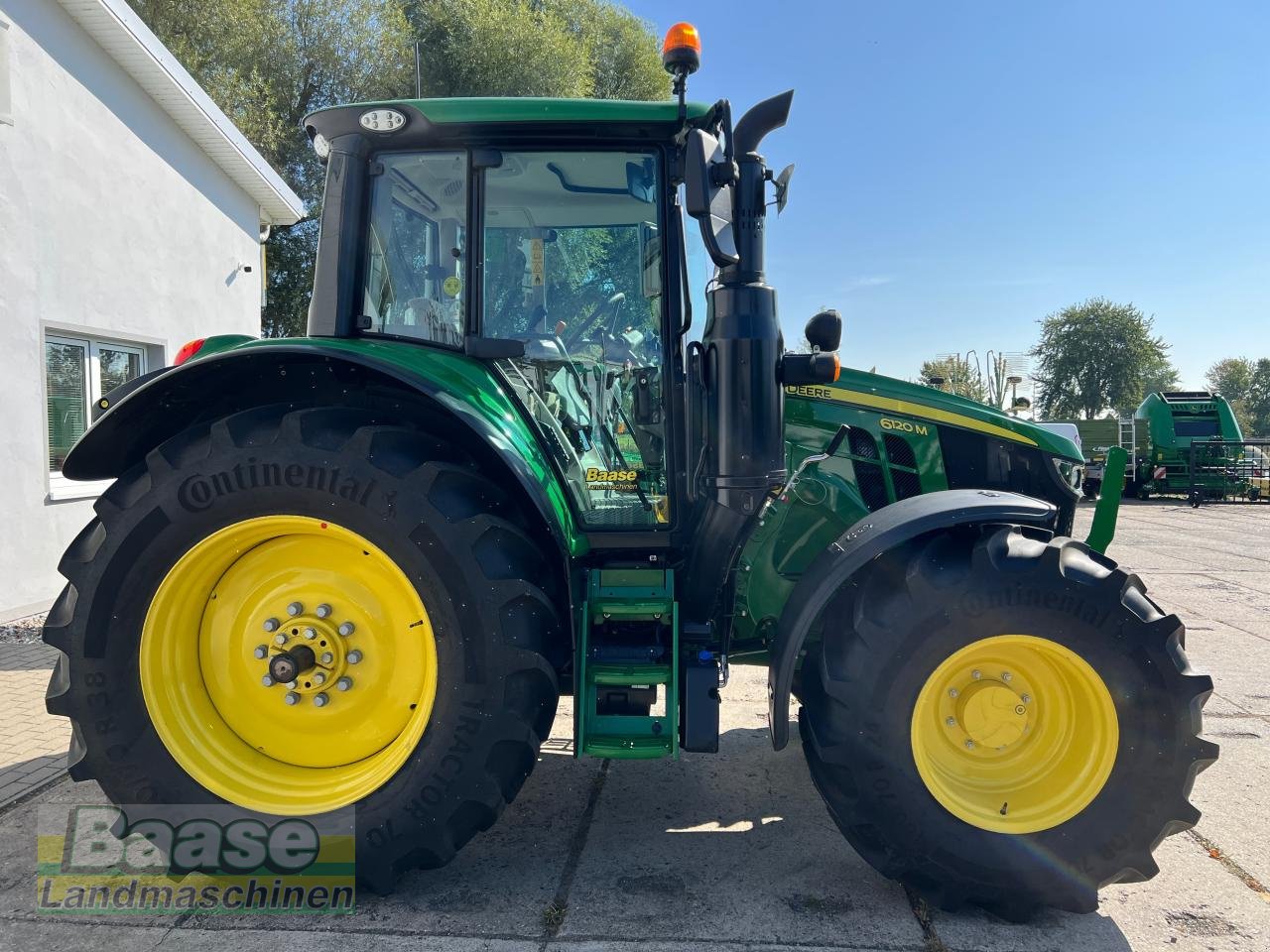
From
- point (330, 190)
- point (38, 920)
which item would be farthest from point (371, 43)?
point (38, 920)

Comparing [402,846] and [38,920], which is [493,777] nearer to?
[402,846]

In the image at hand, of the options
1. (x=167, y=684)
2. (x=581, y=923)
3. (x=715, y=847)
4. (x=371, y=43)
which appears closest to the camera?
(x=581, y=923)

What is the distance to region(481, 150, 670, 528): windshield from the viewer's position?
2779 mm

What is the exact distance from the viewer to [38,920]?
2.32 m

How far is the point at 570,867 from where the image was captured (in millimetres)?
2598

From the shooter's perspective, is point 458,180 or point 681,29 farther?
point 458,180

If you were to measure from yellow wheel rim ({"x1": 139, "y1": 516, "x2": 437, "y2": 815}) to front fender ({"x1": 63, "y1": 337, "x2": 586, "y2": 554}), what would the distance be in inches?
18.7

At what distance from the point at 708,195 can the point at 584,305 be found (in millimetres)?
701

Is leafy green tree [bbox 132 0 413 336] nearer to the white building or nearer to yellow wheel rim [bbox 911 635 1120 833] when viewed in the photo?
the white building

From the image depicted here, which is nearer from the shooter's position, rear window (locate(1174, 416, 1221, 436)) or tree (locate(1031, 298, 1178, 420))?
rear window (locate(1174, 416, 1221, 436))

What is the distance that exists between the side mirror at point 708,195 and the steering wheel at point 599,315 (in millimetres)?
535

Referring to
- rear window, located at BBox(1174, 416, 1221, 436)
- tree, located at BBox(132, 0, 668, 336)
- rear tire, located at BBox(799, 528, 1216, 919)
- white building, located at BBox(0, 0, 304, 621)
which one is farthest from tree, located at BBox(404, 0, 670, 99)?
rear tire, located at BBox(799, 528, 1216, 919)

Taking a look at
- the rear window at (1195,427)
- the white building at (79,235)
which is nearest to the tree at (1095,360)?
the rear window at (1195,427)

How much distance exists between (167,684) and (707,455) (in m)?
1.89
